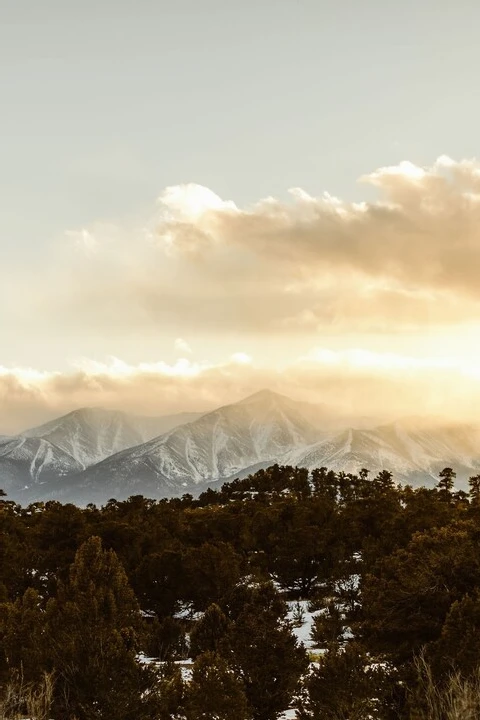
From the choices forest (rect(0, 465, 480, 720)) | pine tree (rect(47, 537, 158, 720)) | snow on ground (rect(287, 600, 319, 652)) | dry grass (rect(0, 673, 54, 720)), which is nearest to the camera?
dry grass (rect(0, 673, 54, 720))

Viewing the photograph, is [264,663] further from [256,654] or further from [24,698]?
[24,698]

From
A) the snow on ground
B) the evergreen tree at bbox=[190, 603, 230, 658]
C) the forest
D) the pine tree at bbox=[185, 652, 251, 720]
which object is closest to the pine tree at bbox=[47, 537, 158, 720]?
the forest

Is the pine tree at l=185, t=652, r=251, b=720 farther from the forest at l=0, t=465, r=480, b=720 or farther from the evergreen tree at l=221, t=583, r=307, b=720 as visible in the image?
the evergreen tree at l=221, t=583, r=307, b=720

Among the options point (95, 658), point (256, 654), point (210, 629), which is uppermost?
point (95, 658)

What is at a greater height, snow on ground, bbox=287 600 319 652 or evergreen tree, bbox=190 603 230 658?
evergreen tree, bbox=190 603 230 658

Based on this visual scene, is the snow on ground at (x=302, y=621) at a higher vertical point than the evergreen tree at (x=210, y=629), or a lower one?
lower

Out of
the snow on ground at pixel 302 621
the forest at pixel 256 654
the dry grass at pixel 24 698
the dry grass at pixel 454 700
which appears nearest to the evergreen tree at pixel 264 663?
the forest at pixel 256 654

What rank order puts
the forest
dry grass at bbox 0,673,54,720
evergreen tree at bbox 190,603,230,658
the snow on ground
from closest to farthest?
dry grass at bbox 0,673,54,720
the forest
evergreen tree at bbox 190,603,230,658
the snow on ground

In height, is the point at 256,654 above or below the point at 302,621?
above

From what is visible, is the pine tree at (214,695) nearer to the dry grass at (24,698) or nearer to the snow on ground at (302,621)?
the dry grass at (24,698)

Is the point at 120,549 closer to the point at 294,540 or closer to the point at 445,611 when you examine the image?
the point at 294,540

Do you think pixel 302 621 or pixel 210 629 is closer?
pixel 210 629

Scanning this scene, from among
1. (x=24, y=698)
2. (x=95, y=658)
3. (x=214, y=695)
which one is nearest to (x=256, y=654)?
(x=214, y=695)

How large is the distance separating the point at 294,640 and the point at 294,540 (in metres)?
34.5
